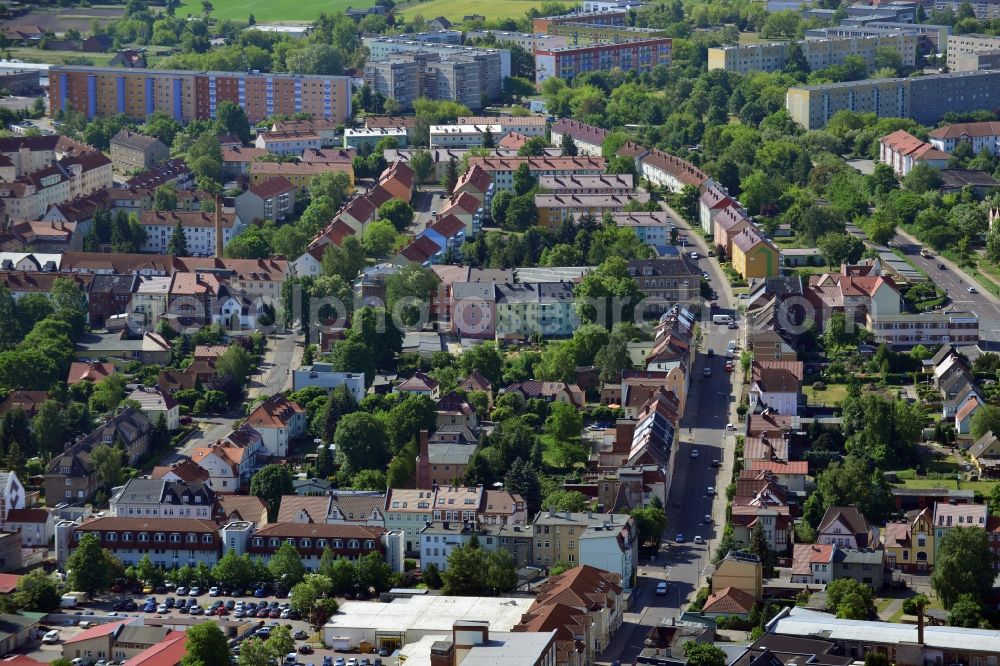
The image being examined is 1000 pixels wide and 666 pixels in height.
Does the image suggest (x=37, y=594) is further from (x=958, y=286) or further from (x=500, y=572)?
(x=958, y=286)

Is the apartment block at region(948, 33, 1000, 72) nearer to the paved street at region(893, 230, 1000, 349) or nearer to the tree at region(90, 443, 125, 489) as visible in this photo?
the paved street at region(893, 230, 1000, 349)

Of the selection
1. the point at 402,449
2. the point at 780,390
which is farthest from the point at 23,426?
the point at 780,390

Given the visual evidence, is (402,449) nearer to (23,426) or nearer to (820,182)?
(23,426)

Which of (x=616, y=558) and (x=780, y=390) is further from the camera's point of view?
(x=780, y=390)

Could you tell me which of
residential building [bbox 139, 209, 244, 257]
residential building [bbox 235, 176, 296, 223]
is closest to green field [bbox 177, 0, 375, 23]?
residential building [bbox 235, 176, 296, 223]

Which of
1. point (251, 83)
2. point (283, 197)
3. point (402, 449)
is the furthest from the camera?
point (251, 83)

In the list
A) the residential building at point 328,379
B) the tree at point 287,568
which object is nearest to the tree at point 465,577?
the tree at point 287,568

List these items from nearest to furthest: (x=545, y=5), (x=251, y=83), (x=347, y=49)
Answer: (x=251, y=83) < (x=347, y=49) < (x=545, y=5)
